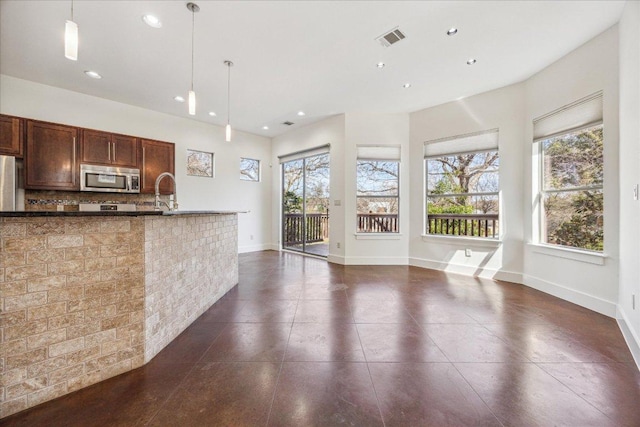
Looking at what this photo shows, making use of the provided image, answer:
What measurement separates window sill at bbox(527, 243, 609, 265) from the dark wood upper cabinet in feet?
21.9

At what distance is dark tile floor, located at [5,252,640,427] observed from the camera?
133 cm

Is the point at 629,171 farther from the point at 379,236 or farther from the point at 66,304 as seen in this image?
the point at 66,304

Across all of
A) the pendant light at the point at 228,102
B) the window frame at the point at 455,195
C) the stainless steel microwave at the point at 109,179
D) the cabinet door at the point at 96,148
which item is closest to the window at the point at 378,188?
the window frame at the point at 455,195

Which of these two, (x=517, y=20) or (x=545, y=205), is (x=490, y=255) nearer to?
(x=545, y=205)

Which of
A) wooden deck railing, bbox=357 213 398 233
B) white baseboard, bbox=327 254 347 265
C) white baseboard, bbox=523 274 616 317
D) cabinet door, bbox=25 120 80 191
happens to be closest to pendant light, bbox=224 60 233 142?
cabinet door, bbox=25 120 80 191

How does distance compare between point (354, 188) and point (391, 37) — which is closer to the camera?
point (391, 37)

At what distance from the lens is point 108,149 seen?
427cm

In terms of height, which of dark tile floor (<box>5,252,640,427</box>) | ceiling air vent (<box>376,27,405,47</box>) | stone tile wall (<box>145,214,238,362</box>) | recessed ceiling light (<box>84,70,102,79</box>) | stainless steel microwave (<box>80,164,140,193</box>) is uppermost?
recessed ceiling light (<box>84,70,102,79</box>)

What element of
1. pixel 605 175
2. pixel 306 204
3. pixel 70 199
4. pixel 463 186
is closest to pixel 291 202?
pixel 306 204

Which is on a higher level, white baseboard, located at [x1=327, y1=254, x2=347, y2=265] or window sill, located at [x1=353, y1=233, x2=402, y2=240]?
window sill, located at [x1=353, y1=233, x2=402, y2=240]

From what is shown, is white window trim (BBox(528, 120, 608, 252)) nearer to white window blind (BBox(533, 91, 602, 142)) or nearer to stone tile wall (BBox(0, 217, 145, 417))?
white window blind (BBox(533, 91, 602, 142))

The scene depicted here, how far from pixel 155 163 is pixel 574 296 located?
268 inches

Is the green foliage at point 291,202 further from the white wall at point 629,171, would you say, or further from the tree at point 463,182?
the white wall at point 629,171

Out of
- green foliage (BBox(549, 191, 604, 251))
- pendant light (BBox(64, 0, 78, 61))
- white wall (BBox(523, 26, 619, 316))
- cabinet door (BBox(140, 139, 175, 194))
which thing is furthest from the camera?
cabinet door (BBox(140, 139, 175, 194))
